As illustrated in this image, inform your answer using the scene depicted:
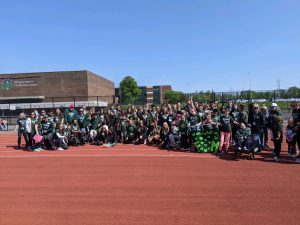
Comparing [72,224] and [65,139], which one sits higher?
[65,139]

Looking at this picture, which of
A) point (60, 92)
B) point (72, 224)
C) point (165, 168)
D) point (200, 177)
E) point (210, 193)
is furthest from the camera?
point (60, 92)

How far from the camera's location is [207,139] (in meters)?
10.3

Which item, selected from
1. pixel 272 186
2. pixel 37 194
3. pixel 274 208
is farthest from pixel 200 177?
pixel 37 194

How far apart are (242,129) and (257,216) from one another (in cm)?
473

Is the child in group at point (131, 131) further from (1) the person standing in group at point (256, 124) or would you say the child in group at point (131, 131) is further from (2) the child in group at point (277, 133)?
(2) the child in group at point (277, 133)

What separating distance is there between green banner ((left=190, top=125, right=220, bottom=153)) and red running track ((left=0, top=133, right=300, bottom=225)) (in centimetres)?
61

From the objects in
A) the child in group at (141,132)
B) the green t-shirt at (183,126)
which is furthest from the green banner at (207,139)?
the child in group at (141,132)

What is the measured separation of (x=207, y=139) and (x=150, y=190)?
4.72 meters

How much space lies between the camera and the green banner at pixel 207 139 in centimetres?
1020

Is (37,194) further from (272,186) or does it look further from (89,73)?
(89,73)

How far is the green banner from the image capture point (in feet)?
33.5

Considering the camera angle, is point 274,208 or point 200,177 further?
point 200,177

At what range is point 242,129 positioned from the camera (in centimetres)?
917

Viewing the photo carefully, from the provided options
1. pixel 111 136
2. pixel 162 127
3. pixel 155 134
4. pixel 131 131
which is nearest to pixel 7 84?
pixel 111 136
